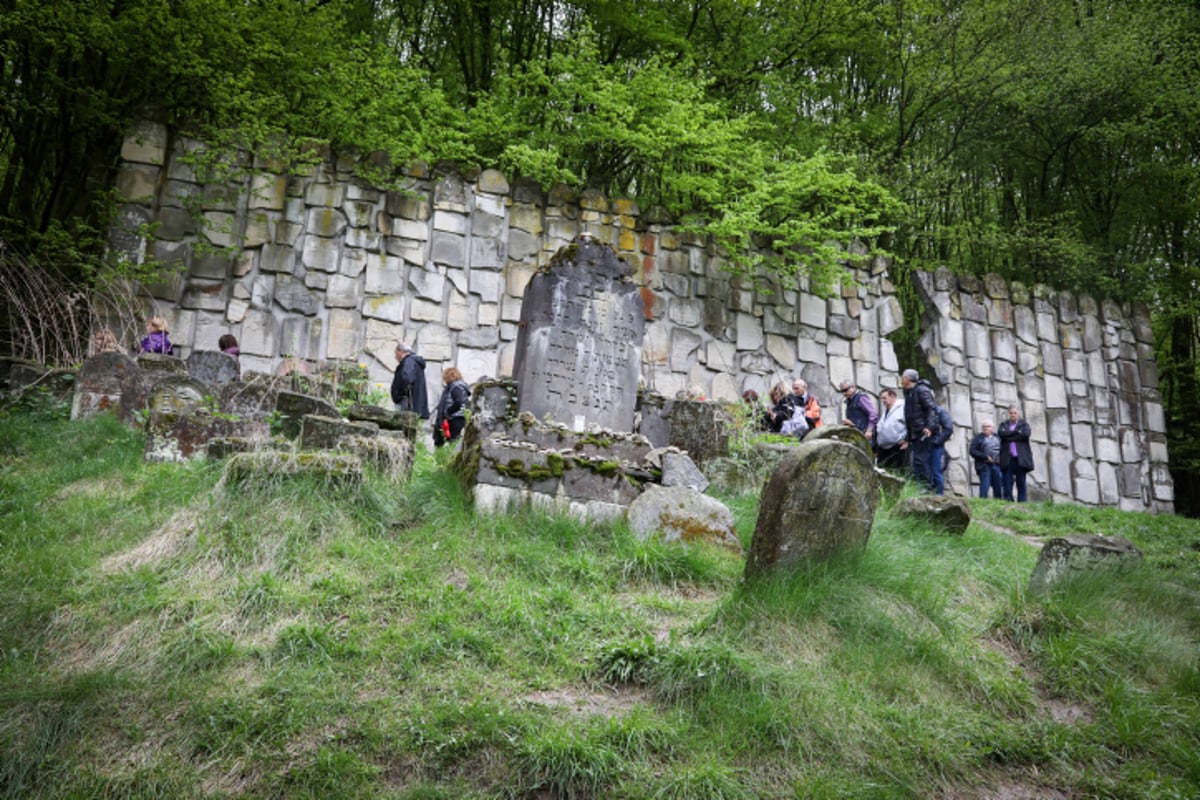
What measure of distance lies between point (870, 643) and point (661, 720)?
50.0 inches

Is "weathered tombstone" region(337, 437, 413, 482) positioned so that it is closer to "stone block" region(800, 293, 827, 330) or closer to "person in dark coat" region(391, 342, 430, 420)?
"person in dark coat" region(391, 342, 430, 420)

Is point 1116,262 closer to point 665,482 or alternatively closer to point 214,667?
point 665,482

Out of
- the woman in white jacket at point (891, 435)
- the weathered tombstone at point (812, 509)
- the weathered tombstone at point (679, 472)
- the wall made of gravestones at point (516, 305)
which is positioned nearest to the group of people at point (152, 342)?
the wall made of gravestones at point (516, 305)

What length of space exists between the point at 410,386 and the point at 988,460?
24.1ft

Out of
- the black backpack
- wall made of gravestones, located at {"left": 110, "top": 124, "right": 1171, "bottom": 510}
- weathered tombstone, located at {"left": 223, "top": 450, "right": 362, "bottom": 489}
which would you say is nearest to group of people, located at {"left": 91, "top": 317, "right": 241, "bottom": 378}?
wall made of gravestones, located at {"left": 110, "top": 124, "right": 1171, "bottom": 510}

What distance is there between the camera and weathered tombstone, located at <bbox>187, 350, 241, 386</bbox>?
30.7 feet

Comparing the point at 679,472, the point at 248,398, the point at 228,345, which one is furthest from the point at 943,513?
the point at 228,345

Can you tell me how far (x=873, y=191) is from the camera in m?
14.1

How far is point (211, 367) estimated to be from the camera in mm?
9414

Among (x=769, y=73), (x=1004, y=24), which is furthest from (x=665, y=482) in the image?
(x=1004, y=24)

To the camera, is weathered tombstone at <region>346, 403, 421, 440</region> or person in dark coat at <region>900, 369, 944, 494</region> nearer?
weathered tombstone at <region>346, 403, 421, 440</region>

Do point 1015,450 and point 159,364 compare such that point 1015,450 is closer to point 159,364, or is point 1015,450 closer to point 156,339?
point 159,364

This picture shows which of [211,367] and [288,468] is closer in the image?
[288,468]

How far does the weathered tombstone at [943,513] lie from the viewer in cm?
717
